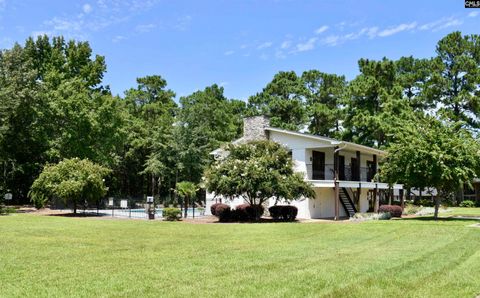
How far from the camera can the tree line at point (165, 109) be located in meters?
36.9

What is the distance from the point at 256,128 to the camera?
3009 cm

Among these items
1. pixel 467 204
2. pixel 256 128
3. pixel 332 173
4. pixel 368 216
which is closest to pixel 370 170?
pixel 332 173

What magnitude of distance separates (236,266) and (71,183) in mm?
21604

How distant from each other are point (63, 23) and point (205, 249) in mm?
14085

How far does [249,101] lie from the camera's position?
54812 millimetres

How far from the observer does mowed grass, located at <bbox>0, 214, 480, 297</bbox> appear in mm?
7090

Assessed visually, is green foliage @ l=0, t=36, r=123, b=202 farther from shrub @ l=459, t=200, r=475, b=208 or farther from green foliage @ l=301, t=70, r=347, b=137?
shrub @ l=459, t=200, r=475, b=208

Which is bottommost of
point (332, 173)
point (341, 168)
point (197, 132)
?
point (332, 173)

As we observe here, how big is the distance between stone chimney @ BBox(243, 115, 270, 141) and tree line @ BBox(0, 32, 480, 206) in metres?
7.62

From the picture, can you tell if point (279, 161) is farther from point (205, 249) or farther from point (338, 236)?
point (205, 249)

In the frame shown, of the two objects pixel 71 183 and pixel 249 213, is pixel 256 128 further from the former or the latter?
pixel 71 183

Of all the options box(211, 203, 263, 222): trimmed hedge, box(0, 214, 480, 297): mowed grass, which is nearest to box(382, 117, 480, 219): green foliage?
box(211, 203, 263, 222): trimmed hedge

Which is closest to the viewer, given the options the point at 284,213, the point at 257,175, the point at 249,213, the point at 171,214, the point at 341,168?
the point at 257,175

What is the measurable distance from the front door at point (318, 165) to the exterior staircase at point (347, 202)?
7.31 feet
